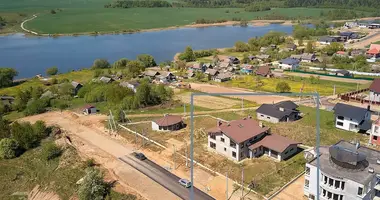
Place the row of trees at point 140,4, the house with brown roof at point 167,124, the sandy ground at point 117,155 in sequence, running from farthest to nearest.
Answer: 1. the row of trees at point 140,4
2. the house with brown roof at point 167,124
3. the sandy ground at point 117,155

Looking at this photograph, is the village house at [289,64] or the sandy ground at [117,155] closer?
the sandy ground at [117,155]

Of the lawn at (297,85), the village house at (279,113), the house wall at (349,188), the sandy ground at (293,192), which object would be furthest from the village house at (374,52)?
the house wall at (349,188)

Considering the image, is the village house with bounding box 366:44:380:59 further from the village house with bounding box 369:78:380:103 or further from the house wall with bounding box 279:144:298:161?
the house wall with bounding box 279:144:298:161

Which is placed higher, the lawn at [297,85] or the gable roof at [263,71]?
the gable roof at [263,71]

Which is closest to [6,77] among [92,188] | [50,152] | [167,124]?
[50,152]

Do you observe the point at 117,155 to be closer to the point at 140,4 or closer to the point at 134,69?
the point at 134,69

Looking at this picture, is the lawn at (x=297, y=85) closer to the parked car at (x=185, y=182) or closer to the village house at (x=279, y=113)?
the village house at (x=279, y=113)
